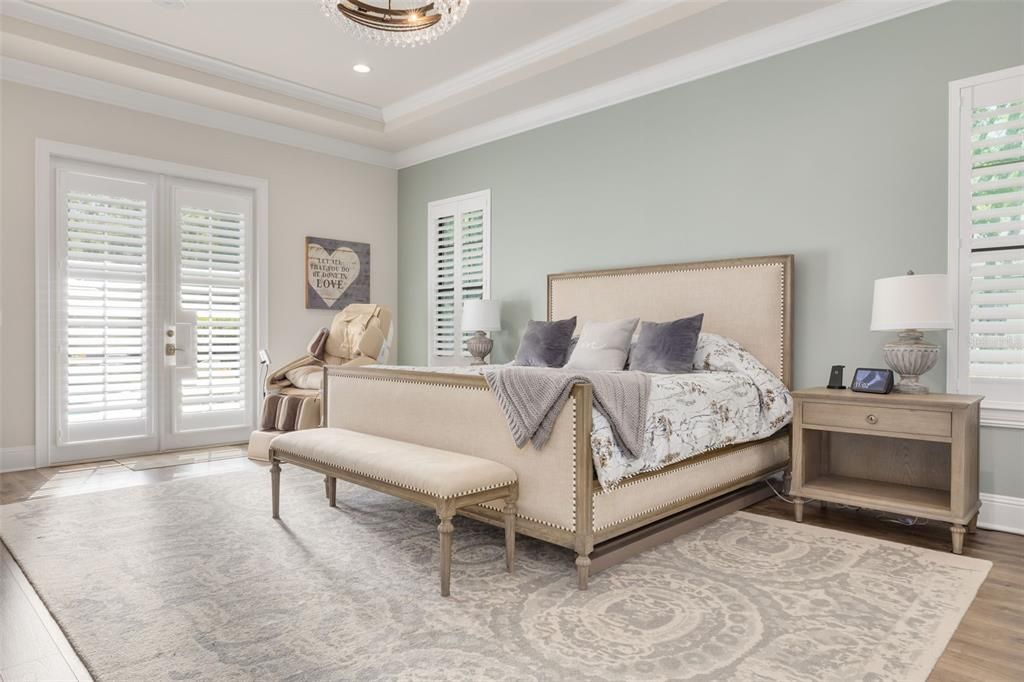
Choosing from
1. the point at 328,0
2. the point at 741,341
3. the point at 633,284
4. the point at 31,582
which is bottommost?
the point at 31,582

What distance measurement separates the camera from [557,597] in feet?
7.24

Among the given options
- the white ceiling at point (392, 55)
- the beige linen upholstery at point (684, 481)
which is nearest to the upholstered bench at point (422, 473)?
the beige linen upholstery at point (684, 481)

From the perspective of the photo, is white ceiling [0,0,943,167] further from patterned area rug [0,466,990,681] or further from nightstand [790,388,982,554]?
patterned area rug [0,466,990,681]

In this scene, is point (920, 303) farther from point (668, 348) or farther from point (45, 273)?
point (45, 273)

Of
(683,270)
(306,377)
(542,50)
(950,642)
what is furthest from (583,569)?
(542,50)

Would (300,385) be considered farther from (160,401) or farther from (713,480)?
(713,480)

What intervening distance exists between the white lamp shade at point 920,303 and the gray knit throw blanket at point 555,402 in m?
1.39

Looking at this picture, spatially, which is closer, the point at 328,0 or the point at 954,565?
the point at 954,565

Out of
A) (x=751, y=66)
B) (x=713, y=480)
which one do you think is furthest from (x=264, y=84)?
(x=713, y=480)

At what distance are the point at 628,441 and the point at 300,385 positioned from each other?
327cm

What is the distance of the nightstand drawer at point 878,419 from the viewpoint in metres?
2.76

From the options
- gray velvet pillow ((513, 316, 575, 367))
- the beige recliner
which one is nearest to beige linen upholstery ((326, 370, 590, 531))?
the beige recliner

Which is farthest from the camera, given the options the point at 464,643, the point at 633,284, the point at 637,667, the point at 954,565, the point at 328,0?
the point at 633,284

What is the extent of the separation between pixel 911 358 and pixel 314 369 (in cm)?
415
